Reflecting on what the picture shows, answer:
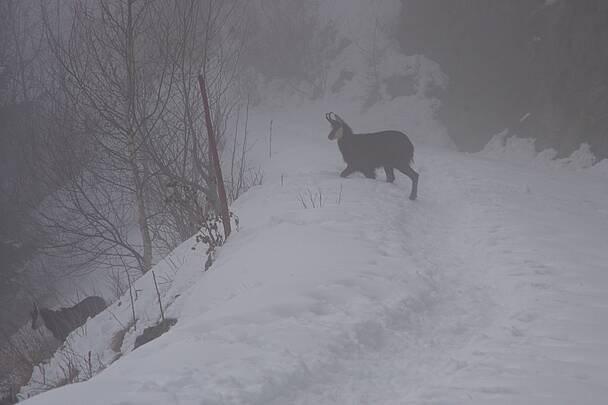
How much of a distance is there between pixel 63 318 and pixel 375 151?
18.2ft

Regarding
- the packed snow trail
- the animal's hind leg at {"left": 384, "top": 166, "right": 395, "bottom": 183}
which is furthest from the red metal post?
the animal's hind leg at {"left": 384, "top": 166, "right": 395, "bottom": 183}

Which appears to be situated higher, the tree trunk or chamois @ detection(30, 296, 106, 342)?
the tree trunk

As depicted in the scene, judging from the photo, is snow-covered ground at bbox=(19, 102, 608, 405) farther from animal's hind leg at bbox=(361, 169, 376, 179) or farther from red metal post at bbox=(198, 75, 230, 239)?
animal's hind leg at bbox=(361, 169, 376, 179)

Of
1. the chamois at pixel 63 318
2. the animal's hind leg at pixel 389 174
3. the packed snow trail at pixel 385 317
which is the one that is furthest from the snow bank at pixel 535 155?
the chamois at pixel 63 318

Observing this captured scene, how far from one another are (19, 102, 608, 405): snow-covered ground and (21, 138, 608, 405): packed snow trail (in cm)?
1

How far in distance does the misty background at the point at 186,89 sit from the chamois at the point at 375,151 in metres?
1.94

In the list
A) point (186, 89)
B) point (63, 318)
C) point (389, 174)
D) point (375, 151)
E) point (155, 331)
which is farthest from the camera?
point (389, 174)

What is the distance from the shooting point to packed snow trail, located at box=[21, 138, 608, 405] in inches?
84.6

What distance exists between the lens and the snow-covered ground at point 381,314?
215cm

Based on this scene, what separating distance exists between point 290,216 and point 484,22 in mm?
15731

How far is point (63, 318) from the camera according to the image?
23.0 ft

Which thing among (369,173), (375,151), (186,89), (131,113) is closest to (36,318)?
(131,113)

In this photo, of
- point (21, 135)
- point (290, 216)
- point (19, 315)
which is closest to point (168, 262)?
point (290, 216)

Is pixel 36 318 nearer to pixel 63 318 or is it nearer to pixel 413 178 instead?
pixel 63 318
